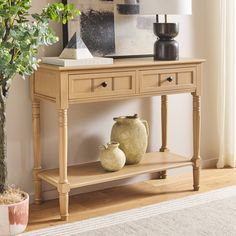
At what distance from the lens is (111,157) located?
120 inches

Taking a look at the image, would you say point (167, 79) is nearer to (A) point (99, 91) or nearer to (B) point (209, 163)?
(A) point (99, 91)

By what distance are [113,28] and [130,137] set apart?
0.67 m

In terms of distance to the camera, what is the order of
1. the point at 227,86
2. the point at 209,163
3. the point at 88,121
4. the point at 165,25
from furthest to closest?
1. the point at 209,163
2. the point at 227,86
3. the point at 88,121
4. the point at 165,25

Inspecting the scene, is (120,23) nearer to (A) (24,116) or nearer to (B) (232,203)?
(A) (24,116)

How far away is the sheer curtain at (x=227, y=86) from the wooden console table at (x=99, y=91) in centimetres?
58

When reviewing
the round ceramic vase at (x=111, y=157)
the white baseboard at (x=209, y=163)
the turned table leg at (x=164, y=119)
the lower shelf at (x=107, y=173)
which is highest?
the turned table leg at (x=164, y=119)

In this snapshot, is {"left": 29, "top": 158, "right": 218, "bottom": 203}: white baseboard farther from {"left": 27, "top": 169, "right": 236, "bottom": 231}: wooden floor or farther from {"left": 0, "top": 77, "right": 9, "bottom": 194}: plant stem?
{"left": 0, "top": 77, "right": 9, "bottom": 194}: plant stem

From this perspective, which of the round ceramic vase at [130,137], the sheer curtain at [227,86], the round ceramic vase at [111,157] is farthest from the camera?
the sheer curtain at [227,86]

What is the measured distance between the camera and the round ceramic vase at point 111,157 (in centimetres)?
306

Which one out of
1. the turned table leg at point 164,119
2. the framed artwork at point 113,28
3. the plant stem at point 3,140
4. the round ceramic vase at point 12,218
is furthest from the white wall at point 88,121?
the round ceramic vase at point 12,218

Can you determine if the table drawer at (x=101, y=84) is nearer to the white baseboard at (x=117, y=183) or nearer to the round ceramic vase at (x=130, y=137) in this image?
the round ceramic vase at (x=130, y=137)

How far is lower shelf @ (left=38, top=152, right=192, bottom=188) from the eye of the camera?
9.70 ft

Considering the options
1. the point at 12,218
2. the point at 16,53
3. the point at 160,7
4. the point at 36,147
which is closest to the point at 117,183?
the point at 36,147

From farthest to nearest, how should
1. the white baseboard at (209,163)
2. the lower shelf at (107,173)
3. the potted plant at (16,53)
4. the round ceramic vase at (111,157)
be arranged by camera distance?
the white baseboard at (209,163) → the round ceramic vase at (111,157) → the lower shelf at (107,173) → the potted plant at (16,53)
